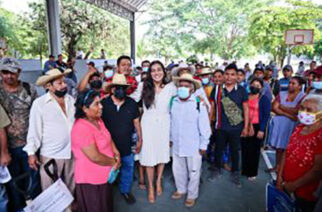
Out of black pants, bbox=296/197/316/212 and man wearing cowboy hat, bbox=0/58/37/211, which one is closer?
black pants, bbox=296/197/316/212

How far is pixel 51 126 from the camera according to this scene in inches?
83.0

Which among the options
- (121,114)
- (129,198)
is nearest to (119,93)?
(121,114)

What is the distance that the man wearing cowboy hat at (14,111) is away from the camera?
2.20m

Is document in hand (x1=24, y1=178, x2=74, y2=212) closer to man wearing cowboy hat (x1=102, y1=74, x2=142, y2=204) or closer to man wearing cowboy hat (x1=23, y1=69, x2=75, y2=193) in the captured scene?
man wearing cowboy hat (x1=23, y1=69, x2=75, y2=193)

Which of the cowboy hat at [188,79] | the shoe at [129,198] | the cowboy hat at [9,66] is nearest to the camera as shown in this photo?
the cowboy hat at [9,66]

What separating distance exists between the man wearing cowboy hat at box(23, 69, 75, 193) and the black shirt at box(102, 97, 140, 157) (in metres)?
0.35

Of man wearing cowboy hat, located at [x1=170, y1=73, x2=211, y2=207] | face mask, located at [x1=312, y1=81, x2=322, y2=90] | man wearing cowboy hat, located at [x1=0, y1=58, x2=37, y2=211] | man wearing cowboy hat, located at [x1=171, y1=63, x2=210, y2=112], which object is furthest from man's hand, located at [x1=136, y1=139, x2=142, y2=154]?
face mask, located at [x1=312, y1=81, x2=322, y2=90]

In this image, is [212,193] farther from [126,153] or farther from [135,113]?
[135,113]

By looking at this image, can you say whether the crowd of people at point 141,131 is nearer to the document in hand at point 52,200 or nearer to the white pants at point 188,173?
the white pants at point 188,173

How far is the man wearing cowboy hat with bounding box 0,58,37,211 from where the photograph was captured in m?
2.20

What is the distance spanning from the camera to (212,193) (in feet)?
9.55

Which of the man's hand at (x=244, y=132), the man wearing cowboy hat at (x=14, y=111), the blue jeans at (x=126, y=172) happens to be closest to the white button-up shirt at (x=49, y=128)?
the man wearing cowboy hat at (x=14, y=111)

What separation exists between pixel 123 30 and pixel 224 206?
68.5 feet

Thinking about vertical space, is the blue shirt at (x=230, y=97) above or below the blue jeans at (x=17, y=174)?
above
